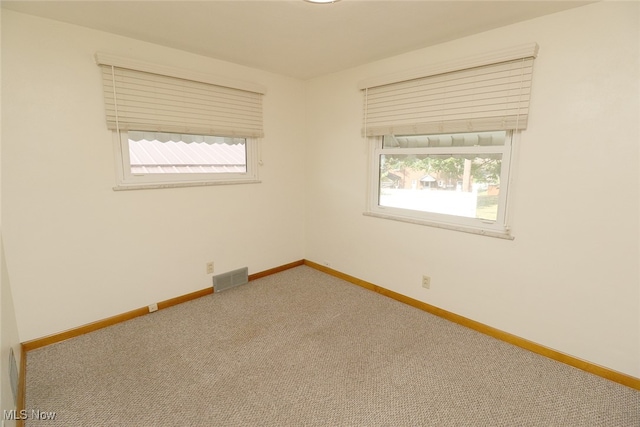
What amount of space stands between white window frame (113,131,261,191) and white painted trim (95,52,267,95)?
0.50m

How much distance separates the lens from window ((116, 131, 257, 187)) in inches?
104

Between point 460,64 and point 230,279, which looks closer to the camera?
point 460,64

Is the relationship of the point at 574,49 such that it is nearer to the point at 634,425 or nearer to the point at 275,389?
the point at 634,425

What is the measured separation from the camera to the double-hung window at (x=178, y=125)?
2.50 m

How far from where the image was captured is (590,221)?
2.03 m

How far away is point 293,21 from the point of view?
7.15ft

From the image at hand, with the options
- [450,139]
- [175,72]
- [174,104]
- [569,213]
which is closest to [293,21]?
[175,72]

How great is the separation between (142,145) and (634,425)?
3.75 metres

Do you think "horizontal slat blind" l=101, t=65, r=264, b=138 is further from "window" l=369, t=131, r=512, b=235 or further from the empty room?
"window" l=369, t=131, r=512, b=235

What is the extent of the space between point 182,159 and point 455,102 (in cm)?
243

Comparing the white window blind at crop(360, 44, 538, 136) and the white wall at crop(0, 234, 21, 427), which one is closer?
the white wall at crop(0, 234, 21, 427)

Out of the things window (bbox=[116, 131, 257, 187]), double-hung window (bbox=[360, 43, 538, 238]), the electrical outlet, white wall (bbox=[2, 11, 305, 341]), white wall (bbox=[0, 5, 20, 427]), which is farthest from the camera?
the electrical outlet

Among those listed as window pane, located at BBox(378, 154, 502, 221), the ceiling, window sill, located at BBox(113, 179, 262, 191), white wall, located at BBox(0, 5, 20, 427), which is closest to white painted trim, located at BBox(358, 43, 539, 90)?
the ceiling

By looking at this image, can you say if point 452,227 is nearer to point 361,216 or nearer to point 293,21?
point 361,216
